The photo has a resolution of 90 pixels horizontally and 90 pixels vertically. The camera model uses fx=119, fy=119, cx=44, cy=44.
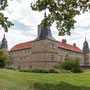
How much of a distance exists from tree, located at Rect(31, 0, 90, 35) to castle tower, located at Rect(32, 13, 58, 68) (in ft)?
73.1

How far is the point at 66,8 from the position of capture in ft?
34.2

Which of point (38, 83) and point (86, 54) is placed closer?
point (38, 83)

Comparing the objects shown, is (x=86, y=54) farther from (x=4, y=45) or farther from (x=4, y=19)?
(x=4, y=19)

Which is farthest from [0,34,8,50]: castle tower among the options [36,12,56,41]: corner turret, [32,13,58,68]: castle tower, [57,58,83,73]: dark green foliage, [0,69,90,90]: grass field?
[0,69,90,90]: grass field

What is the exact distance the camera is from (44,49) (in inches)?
1332

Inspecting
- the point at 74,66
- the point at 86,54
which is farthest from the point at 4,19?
the point at 86,54

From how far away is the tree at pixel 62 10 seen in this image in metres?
9.83

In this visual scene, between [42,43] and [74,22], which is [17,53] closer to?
[42,43]

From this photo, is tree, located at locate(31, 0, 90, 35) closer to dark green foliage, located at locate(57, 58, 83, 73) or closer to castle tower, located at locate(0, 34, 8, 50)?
dark green foliage, located at locate(57, 58, 83, 73)

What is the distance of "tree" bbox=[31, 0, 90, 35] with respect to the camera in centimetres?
983

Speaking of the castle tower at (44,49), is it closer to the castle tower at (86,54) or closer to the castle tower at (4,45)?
the castle tower at (4,45)

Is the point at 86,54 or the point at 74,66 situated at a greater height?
the point at 86,54

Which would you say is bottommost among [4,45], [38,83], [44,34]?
[38,83]

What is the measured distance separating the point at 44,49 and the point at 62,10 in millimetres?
24002
